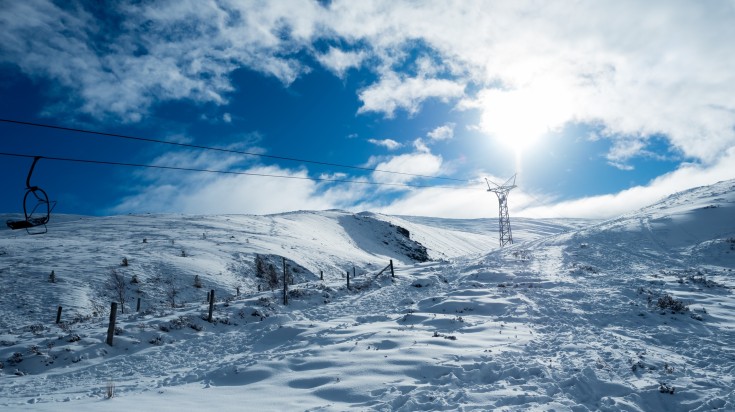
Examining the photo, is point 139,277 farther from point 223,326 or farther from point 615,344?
point 615,344

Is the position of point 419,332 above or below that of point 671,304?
below

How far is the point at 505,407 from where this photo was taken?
8398 millimetres

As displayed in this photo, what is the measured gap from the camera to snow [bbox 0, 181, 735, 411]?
31.1ft

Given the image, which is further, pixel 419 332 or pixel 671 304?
pixel 671 304

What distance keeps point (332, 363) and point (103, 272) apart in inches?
1300

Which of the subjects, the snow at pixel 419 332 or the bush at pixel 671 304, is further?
the bush at pixel 671 304

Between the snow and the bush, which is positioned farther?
the bush

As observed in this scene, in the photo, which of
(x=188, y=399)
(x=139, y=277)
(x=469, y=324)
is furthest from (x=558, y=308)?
(x=139, y=277)

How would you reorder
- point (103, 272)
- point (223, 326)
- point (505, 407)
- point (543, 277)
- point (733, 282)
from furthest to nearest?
point (103, 272), point (543, 277), point (223, 326), point (733, 282), point (505, 407)

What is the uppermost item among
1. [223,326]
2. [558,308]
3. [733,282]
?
[733,282]

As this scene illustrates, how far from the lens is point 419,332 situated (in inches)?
621

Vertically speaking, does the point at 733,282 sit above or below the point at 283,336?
above

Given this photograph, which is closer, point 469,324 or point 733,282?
point 469,324

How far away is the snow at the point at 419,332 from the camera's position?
9484 mm
